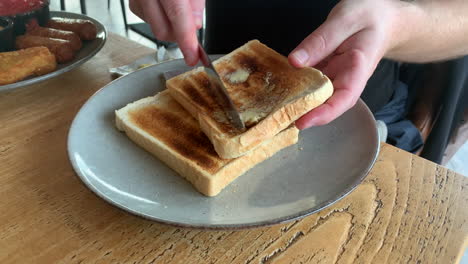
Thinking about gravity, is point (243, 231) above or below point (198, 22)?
below

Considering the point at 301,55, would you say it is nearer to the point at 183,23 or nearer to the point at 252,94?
the point at 252,94

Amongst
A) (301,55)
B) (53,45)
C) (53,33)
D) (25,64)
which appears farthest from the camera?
(53,33)

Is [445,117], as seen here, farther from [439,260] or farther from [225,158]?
[225,158]

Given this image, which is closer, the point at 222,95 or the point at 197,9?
the point at 222,95

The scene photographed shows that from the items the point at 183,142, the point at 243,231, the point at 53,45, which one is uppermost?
the point at 53,45

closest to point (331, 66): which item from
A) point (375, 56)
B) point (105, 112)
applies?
point (375, 56)

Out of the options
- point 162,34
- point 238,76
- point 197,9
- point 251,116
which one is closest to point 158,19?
point 162,34

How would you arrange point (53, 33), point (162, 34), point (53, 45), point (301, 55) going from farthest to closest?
point (53, 33) < point (53, 45) < point (162, 34) < point (301, 55)

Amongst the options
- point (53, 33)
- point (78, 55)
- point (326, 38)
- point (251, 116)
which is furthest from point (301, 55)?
point (53, 33)
